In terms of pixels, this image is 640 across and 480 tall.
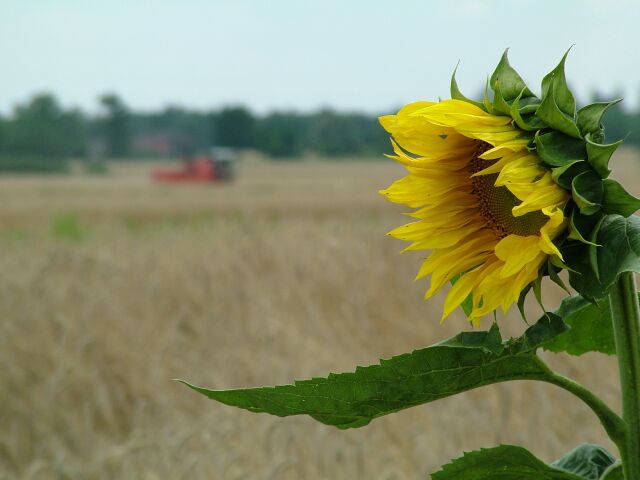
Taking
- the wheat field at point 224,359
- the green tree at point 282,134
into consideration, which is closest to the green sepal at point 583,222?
the wheat field at point 224,359

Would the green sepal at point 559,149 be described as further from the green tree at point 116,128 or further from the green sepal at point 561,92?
the green tree at point 116,128

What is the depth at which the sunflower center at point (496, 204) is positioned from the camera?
0.61 metres

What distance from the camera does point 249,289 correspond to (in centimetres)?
454

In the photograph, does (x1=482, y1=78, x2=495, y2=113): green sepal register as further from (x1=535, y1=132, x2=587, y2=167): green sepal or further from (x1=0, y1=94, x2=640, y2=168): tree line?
(x1=0, y1=94, x2=640, y2=168): tree line

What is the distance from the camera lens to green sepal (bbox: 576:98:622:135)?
1.94 feet

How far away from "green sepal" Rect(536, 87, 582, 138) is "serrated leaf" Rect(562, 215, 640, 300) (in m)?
0.06

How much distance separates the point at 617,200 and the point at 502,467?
22cm

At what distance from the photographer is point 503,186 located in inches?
25.7

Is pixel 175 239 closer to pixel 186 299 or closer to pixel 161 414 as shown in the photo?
pixel 186 299

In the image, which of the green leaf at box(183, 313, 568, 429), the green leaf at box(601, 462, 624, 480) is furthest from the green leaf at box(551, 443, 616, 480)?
the green leaf at box(183, 313, 568, 429)

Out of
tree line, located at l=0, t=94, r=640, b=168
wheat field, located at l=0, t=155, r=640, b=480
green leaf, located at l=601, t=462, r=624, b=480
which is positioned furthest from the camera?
tree line, located at l=0, t=94, r=640, b=168

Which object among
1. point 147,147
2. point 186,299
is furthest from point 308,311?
point 147,147

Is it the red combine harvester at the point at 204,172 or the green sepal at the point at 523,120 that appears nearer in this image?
the green sepal at the point at 523,120

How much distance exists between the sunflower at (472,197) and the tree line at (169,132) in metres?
36.1
